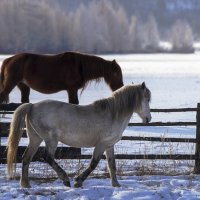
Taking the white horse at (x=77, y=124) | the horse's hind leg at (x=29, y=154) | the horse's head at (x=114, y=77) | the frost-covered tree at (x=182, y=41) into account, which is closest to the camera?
the white horse at (x=77, y=124)

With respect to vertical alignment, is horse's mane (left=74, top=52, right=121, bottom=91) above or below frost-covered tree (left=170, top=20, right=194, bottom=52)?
below

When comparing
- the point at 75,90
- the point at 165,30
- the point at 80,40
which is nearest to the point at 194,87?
the point at 75,90

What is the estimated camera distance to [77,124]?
6.77 meters

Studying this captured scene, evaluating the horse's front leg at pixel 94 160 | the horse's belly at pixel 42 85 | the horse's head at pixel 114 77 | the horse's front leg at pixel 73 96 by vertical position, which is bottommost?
the horse's front leg at pixel 94 160

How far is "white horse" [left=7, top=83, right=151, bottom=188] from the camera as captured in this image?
6664mm

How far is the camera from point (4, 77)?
11273mm

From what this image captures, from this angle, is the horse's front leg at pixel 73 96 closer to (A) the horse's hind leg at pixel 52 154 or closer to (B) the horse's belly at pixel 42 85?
(B) the horse's belly at pixel 42 85

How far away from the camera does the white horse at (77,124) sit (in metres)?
6.66

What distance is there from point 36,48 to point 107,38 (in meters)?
17.6

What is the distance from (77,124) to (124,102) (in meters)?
0.65

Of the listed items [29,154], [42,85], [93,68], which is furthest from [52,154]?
[42,85]

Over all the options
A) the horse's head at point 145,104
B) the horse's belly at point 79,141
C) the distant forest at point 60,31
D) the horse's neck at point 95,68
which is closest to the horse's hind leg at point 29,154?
the horse's belly at point 79,141

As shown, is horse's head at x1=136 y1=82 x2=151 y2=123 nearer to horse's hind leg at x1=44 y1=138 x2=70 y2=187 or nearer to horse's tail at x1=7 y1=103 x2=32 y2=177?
horse's hind leg at x1=44 y1=138 x2=70 y2=187

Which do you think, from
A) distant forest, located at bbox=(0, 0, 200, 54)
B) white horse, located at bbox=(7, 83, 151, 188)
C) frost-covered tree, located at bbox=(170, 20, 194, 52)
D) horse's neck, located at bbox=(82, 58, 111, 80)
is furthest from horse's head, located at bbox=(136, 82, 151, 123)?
frost-covered tree, located at bbox=(170, 20, 194, 52)
